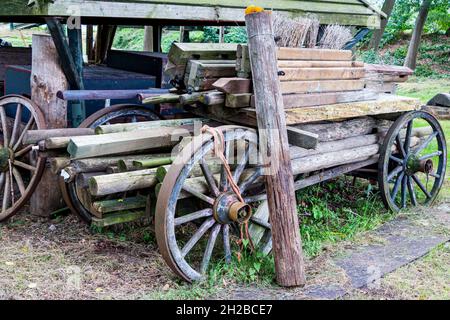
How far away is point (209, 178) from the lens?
422 cm

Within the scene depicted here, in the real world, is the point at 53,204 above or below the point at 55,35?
below

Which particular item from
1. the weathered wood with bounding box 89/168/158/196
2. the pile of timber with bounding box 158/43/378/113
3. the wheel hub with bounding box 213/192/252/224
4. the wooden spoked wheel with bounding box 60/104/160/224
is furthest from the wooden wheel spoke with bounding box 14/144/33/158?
the wheel hub with bounding box 213/192/252/224

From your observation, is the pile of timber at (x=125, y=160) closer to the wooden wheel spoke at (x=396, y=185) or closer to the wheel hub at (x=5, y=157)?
the wheel hub at (x=5, y=157)

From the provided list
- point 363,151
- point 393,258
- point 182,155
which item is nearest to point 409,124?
point 363,151

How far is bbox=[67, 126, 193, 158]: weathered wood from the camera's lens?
168 inches

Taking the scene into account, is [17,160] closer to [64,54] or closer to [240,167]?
[64,54]

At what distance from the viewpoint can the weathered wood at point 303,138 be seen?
14.5 ft

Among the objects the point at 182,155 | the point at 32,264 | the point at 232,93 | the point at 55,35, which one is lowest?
the point at 32,264

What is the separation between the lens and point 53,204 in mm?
5832

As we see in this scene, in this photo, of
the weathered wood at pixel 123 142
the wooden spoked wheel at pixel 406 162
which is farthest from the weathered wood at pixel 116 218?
the wooden spoked wheel at pixel 406 162

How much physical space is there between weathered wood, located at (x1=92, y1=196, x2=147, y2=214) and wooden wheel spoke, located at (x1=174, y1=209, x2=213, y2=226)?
22.5 inches

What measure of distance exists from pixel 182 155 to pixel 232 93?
29.6 inches

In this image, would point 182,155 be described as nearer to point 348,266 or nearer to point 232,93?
point 232,93

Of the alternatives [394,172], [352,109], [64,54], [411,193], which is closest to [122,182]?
[64,54]
